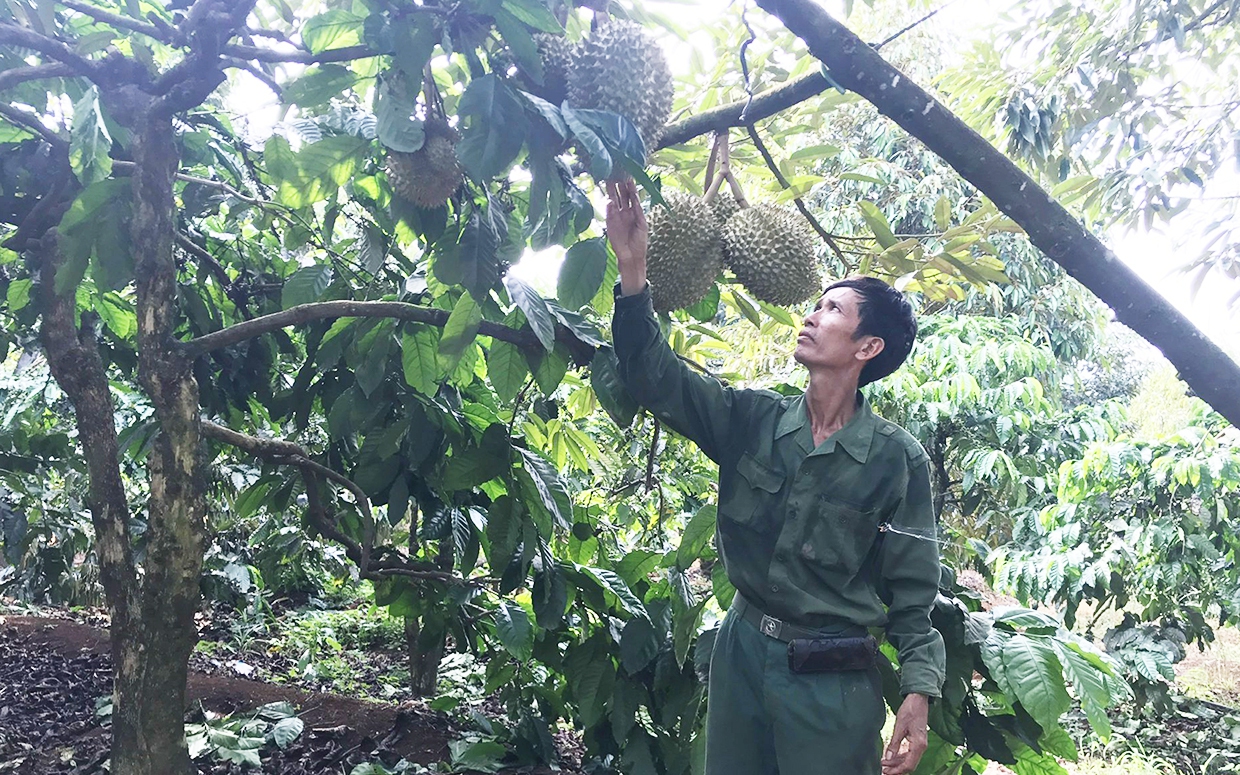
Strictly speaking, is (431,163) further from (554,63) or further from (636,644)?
(636,644)

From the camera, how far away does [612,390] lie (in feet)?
5.34

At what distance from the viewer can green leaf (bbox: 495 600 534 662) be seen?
2016mm

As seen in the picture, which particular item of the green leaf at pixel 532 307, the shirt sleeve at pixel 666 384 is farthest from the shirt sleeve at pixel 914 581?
the green leaf at pixel 532 307

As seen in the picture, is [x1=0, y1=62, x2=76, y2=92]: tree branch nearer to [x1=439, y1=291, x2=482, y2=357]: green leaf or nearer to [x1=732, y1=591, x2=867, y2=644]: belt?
[x1=439, y1=291, x2=482, y2=357]: green leaf

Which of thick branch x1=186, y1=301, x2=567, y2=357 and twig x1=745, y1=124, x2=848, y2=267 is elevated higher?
twig x1=745, y1=124, x2=848, y2=267

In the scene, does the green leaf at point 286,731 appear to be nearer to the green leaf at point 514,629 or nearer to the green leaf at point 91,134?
the green leaf at point 514,629

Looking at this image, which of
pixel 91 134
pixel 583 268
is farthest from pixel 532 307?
pixel 91 134

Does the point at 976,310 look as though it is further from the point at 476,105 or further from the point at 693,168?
the point at 476,105

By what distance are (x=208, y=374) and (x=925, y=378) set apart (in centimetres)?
445

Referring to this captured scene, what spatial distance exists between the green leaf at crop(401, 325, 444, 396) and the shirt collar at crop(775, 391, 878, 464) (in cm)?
69

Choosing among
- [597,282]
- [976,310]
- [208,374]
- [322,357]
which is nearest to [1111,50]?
[597,282]

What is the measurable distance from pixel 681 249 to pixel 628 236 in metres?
0.11

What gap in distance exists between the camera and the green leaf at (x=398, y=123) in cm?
110

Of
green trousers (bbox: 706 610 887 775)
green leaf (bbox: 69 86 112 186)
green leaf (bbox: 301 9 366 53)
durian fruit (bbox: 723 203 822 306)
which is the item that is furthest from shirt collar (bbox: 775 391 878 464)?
green leaf (bbox: 69 86 112 186)
